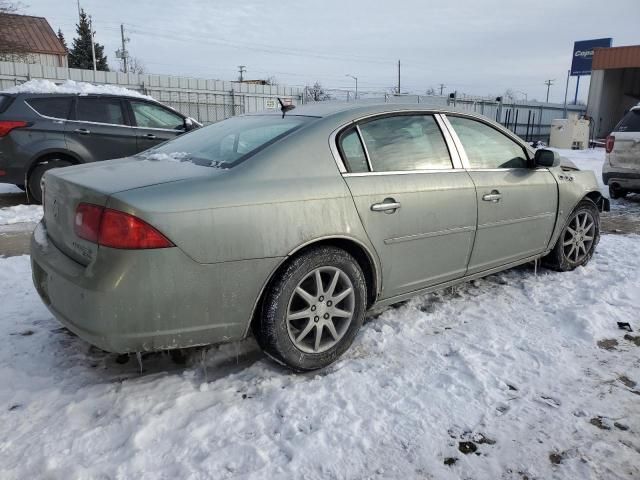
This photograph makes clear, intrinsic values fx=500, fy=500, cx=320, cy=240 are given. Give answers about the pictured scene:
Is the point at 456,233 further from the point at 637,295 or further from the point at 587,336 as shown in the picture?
the point at 637,295

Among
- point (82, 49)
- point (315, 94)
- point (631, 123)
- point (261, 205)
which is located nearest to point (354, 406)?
point (261, 205)

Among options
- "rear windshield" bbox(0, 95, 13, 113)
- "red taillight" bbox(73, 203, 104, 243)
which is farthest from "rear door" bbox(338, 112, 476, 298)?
"rear windshield" bbox(0, 95, 13, 113)

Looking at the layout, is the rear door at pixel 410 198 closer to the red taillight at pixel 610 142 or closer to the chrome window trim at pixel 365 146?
the chrome window trim at pixel 365 146

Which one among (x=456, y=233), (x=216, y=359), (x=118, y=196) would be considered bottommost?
(x=216, y=359)

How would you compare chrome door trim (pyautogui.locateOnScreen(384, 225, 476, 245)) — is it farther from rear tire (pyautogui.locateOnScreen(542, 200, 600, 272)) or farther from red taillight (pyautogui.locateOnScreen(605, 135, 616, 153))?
red taillight (pyautogui.locateOnScreen(605, 135, 616, 153))

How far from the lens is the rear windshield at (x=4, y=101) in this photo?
670 centimetres

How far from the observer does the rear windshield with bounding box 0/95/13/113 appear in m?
6.70

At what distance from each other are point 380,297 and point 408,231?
1.47 feet

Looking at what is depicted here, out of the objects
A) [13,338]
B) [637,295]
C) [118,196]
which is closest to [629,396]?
[637,295]

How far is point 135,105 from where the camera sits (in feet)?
25.4

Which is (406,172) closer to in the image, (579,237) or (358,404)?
(358,404)

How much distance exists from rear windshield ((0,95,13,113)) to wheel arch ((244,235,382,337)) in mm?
5998

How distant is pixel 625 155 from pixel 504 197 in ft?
19.1

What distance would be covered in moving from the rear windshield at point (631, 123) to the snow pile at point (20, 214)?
8948mm
